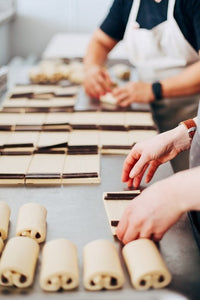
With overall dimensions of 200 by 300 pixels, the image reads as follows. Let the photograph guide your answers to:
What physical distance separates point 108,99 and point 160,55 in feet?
1.41

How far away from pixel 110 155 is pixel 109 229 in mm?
616

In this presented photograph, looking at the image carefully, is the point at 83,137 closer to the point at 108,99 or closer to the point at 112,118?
the point at 112,118

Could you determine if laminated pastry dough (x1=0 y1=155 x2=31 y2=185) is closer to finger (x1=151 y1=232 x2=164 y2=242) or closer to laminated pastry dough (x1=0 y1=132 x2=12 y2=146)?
laminated pastry dough (x1=0 y1=132 x2=12 y2=146)

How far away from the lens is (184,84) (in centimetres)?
260

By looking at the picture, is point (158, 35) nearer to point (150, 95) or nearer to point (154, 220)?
point (150, 95)

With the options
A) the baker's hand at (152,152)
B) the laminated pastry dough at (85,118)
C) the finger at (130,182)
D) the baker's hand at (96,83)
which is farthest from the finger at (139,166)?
the baker's hand at (96,83)

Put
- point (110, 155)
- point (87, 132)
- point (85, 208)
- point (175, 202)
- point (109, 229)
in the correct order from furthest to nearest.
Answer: point (87, 132)
point (110, 155)
point (85, 208)
point (109, 229)
point (175, 202)

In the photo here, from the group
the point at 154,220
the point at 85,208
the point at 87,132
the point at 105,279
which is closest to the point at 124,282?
the point at 105,279

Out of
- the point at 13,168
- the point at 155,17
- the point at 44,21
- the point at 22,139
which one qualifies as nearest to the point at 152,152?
the point at 13,168

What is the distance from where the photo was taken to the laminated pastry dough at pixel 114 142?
1.97m

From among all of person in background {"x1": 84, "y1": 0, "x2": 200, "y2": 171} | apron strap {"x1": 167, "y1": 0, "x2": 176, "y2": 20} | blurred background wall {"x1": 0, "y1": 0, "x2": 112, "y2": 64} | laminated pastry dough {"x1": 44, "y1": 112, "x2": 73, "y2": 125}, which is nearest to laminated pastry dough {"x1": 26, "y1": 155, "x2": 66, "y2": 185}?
laminated pastry dough {"x1": 44, "y1": 112, "x2": 73, "y2": 125}

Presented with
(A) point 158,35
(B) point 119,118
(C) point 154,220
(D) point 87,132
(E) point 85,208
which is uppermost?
(A) point 158,35

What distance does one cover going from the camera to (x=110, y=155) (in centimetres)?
196

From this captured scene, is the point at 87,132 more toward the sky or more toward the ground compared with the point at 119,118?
more toward the ground
